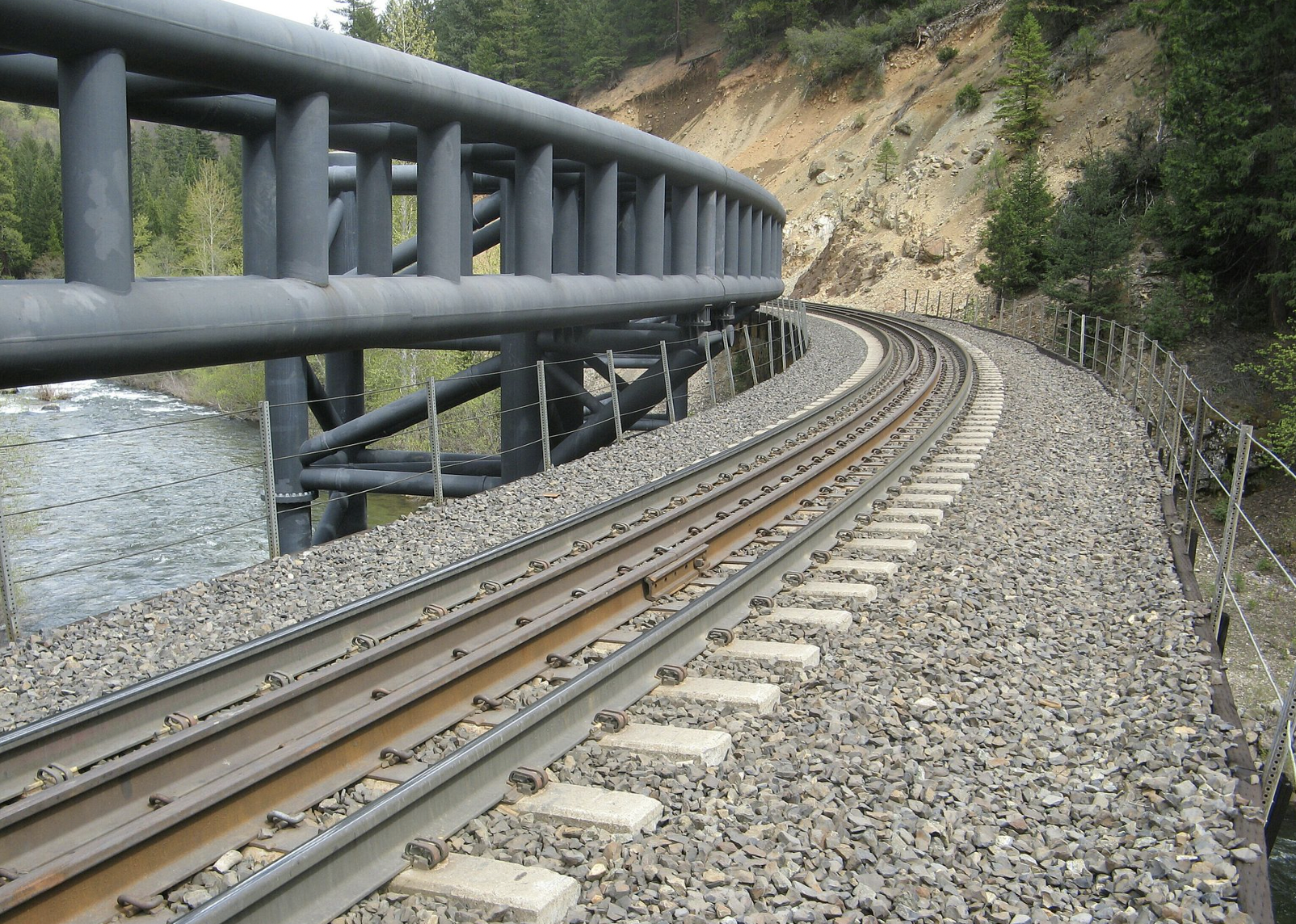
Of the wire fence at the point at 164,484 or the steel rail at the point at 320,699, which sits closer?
the steel rail at the point at 320,699

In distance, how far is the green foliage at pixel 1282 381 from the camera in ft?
78.7

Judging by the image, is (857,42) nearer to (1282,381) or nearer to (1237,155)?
(1237,155)

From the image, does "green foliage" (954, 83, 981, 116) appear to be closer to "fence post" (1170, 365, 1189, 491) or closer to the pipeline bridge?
"fence post" (1170, 365, 1189, 491)

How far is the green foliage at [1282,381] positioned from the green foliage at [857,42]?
1766 inches

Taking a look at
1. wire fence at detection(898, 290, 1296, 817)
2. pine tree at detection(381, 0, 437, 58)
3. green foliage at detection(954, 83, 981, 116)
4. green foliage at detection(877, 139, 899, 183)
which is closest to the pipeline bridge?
wire fence at detection(898, 290, 1296, 817)

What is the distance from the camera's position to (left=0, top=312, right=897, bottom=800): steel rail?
4738 mm

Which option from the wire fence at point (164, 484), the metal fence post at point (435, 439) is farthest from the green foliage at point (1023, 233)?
the metal fence post at point (435, 439)

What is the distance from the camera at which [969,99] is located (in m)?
56.2

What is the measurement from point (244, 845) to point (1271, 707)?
1670 centimetres

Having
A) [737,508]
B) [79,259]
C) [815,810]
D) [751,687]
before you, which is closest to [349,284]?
[79,259]

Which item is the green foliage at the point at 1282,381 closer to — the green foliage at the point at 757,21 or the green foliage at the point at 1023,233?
the green foliage at the point at 1023,233

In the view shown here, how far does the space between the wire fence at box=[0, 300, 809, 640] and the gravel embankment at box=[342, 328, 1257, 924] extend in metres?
5.45

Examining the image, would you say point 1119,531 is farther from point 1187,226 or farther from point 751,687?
point 1187,226

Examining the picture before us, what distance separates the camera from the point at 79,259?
6797mm
